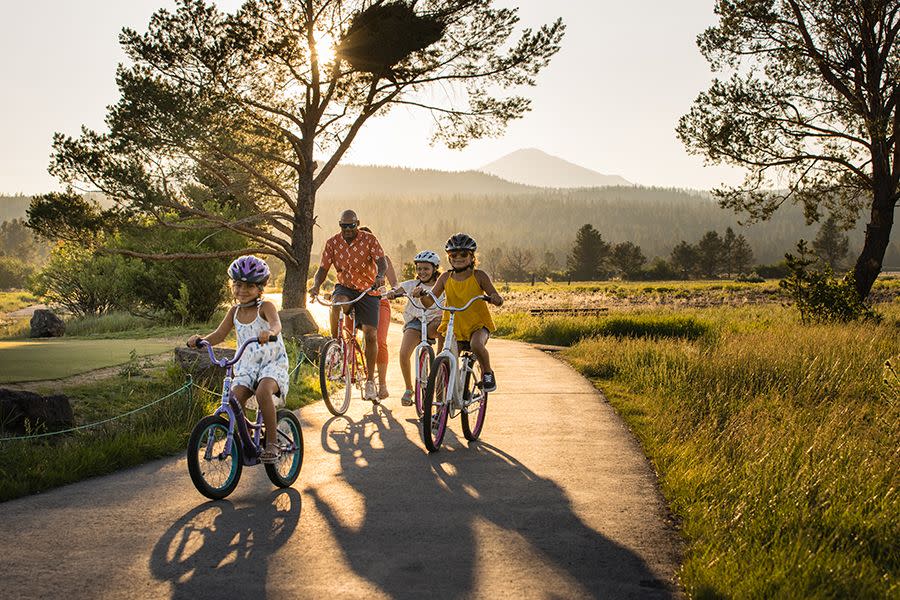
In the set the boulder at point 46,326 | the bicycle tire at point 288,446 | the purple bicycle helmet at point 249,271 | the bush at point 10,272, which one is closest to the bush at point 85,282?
the boulder at point 46,326

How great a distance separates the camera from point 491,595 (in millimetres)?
3943

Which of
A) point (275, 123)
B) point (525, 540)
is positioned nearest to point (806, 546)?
point (525, 540)

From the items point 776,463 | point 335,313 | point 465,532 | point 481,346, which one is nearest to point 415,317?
point 335,313

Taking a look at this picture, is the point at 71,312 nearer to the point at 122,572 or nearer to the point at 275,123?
the point at 275,123

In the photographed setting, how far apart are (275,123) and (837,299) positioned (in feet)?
50.6

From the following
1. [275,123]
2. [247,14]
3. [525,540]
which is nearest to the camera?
[525,540]

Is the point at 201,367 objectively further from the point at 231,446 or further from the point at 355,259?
the point at 231,446

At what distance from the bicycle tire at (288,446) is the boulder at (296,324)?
1063 centimetres

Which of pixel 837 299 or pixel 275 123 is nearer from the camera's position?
pixel 837 299

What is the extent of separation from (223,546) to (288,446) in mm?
1521

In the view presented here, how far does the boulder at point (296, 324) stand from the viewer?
1719 centimetres

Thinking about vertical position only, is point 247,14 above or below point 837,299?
above

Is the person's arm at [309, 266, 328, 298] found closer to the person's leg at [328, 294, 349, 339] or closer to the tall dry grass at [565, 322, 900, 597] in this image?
the person's leg at [328, 294, 349, 339]

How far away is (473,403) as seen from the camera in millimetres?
7762
